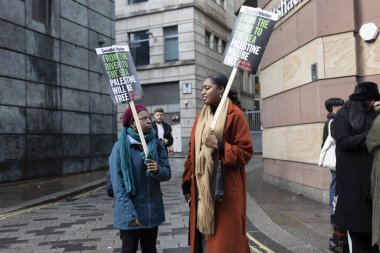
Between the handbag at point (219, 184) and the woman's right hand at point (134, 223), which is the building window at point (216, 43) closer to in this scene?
the woman's right hand at point (134, 223)

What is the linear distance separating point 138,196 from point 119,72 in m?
1.29

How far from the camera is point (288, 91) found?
1012 cm

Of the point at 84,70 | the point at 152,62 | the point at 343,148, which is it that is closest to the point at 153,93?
the point at 152,62

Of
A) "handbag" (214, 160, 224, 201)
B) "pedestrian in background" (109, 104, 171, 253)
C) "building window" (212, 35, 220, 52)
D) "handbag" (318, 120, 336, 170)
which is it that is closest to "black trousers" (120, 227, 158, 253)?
"pedestrian in background" (109, 104, 171, 253)

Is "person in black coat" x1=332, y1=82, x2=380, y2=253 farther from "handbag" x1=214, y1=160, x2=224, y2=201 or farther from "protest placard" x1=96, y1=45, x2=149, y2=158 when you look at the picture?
"protest placard" x1=96, y1=45, x2=149, y2=158

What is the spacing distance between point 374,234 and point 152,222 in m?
1.84

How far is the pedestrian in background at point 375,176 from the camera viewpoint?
3.51m

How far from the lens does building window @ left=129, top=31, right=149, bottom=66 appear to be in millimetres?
30328

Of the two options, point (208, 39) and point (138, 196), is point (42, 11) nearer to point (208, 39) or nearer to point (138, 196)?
point (138, 196)

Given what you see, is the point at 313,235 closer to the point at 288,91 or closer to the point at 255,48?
the point at 255,48

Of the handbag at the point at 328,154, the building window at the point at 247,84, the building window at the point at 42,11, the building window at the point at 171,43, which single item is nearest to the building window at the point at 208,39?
the building window at the point at 171,43

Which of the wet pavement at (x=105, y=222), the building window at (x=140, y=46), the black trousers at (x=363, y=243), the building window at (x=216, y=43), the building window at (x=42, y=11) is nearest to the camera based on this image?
the black trousers at (x=363, y=243)

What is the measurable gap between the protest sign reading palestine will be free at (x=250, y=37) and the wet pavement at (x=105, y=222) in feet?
8.52

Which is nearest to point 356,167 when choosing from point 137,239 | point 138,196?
point 138,196
